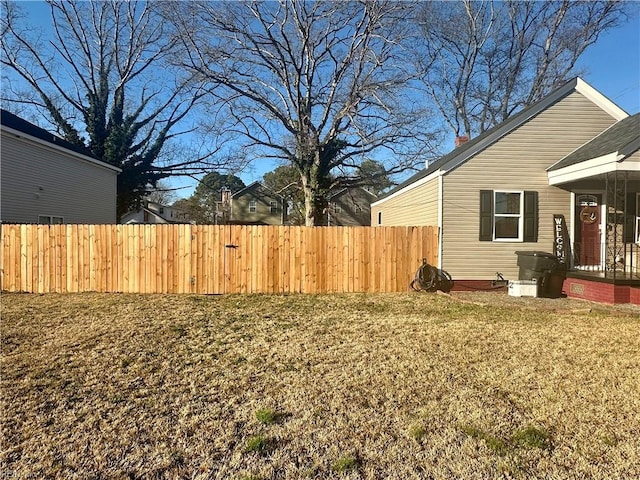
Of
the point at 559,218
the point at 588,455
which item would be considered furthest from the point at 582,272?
the point at 588,455

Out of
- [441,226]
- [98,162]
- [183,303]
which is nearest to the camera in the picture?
[183,303]

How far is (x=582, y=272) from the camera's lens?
30.2 feet

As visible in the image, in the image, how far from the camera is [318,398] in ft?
11.3

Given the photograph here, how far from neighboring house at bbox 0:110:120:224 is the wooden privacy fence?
417cm

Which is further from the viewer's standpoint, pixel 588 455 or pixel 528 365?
pixel 528 365

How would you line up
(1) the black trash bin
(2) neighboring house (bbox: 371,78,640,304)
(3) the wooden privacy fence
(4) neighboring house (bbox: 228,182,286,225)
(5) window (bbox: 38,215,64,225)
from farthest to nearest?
(4) neighboring house (bbox: 228,182,286,225)
(5) window (bbox: 38,215,64,225)
(2) neighboring house (bbox: 371,78,640,304)
(3) the wooden privacy fence
(1) the black trash bin

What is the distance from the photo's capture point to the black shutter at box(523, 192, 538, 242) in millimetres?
9805

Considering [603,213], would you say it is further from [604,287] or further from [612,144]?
[604,287]

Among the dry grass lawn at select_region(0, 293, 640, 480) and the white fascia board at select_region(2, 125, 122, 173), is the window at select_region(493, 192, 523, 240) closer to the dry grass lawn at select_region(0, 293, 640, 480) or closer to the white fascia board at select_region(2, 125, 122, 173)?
the dry grass lawn at select_region(0, 293, 640, 480)

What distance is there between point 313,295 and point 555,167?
6.53m

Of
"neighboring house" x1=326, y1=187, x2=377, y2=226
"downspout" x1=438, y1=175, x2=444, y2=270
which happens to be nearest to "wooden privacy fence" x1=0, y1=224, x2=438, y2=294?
"downspout" x1=438, y1=175, x2=444, y2=270

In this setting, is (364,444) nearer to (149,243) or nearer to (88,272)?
(149,243)

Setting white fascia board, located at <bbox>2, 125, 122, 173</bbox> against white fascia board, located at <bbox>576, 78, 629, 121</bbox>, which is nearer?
white fascia board, located at <bbox>576, 78, 629, 121</bbox>

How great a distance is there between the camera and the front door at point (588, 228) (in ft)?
32.8
